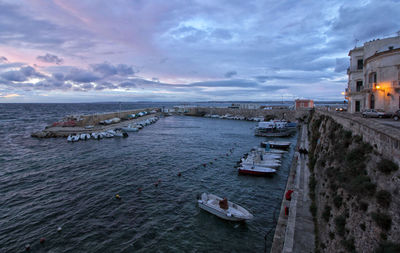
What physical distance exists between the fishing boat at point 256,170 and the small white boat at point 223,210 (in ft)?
27.7

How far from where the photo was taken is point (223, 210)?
52.0ft

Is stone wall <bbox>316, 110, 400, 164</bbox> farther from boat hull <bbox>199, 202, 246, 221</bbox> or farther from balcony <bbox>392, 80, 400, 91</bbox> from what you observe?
balcony <bbox>392, 80, 400, 91</bbox>

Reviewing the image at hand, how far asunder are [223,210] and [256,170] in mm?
10091

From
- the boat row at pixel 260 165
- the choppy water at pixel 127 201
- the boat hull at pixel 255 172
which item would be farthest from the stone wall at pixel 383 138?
the boat row at pixel 260 165

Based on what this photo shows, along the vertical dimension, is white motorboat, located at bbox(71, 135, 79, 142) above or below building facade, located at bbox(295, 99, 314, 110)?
below

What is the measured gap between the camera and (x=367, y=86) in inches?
1013

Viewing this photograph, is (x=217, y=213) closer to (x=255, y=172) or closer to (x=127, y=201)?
(x=127, y=201)

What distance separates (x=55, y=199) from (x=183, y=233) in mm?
12758

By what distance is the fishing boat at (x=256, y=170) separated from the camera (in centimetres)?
2436

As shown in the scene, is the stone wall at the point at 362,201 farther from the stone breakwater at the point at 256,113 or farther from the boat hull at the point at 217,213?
the stone breakwater at the point at 256,113

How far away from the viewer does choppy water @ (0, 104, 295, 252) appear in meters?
13.6

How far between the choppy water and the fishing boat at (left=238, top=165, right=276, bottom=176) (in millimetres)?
853

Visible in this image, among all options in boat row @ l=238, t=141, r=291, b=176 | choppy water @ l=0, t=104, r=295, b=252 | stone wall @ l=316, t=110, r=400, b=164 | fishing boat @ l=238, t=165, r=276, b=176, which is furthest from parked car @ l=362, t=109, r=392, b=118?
stone wall @ l=316, t=110, r=400, b=164

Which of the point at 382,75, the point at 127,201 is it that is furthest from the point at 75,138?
the point at 382,75
